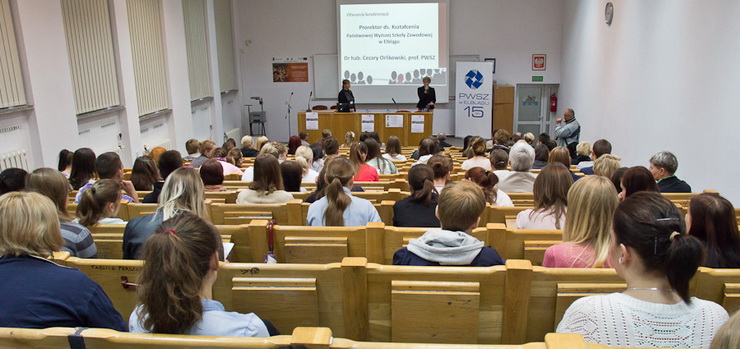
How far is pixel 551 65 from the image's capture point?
40.5ft

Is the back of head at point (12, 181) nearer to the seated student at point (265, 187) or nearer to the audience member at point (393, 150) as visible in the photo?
the seated student at point (265, 187)

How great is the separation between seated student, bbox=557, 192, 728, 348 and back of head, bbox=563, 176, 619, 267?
67 centimetres

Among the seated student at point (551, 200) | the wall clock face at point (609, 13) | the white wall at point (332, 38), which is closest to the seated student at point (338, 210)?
the seated student at point (551, 200)

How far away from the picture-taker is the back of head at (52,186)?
2539 mm

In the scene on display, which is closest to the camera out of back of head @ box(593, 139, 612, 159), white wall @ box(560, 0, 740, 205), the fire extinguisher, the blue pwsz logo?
white wall @ box(560, 0, 740, 205)

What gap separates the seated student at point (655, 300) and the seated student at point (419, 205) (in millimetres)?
1568

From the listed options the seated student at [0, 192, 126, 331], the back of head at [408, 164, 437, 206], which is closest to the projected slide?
the back of head at [408, 164, 437, 206]

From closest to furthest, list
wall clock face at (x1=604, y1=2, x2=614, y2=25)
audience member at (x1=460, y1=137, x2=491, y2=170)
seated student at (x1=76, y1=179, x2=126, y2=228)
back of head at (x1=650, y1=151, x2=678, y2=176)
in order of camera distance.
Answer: seated student at (x1=76, y1=179, x2=126, y2=228), back of head at (x1=650, y1=151, x2=678, y2=176), audience member at (x1=460, y1=137, x2=491, y2=170), wall clock face at (x1=604, y1=2, x2=614, y2=25)

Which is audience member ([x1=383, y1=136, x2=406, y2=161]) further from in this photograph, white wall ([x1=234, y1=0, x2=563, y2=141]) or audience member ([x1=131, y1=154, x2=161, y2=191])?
white wall ([x1=234, y1=0, x2=563, y2=141])

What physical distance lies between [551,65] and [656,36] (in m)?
5.38

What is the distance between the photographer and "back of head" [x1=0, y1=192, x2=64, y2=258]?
170 centimetres

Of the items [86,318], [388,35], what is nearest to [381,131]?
[388,35]

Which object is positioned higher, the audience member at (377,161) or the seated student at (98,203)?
the seated student at (98,203)

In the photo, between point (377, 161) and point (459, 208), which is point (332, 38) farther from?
point (459, 208)
